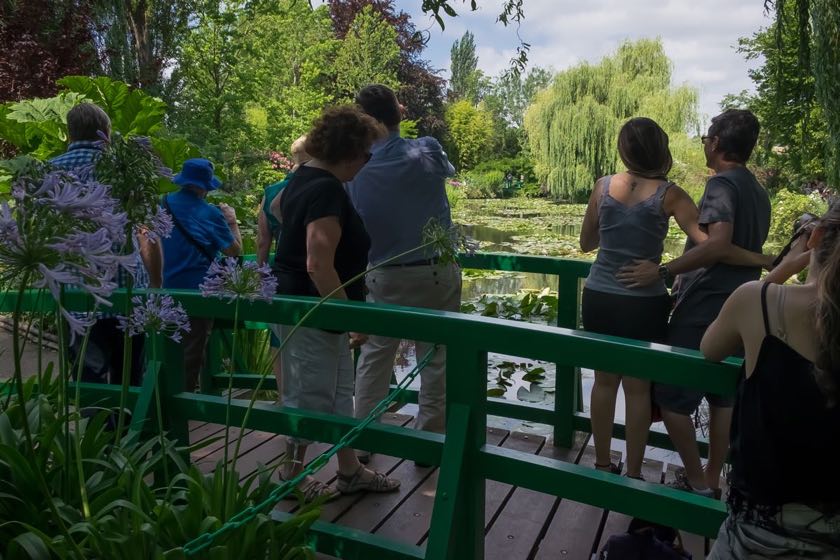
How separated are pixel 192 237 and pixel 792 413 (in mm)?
2893

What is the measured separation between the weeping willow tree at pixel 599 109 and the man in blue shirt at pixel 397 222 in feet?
74.9

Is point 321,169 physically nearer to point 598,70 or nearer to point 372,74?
point 372,74

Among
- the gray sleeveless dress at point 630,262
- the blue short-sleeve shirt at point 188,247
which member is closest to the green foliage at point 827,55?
the gray sleeveless dress at point 630,262

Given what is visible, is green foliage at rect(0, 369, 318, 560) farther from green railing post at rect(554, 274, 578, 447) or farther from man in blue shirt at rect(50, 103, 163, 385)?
green railing post at rect(554, 274, 578, 447)

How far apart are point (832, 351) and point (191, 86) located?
13.3 metres

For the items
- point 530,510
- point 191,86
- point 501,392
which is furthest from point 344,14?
point 530,510

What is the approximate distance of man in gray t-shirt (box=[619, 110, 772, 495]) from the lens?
8.88ft

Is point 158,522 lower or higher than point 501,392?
higher

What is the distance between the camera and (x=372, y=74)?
24.4 meters

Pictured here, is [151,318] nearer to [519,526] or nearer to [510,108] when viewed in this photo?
[519,526]

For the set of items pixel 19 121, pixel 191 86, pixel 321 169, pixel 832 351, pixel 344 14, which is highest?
pixel 344 14

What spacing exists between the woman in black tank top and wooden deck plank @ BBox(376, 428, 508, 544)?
1333mm

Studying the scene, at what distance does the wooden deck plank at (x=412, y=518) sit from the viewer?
259 cm

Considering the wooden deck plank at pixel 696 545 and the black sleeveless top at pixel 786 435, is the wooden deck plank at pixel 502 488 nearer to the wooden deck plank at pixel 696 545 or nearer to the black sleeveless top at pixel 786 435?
the wooden deck plank at pixel 696 545
